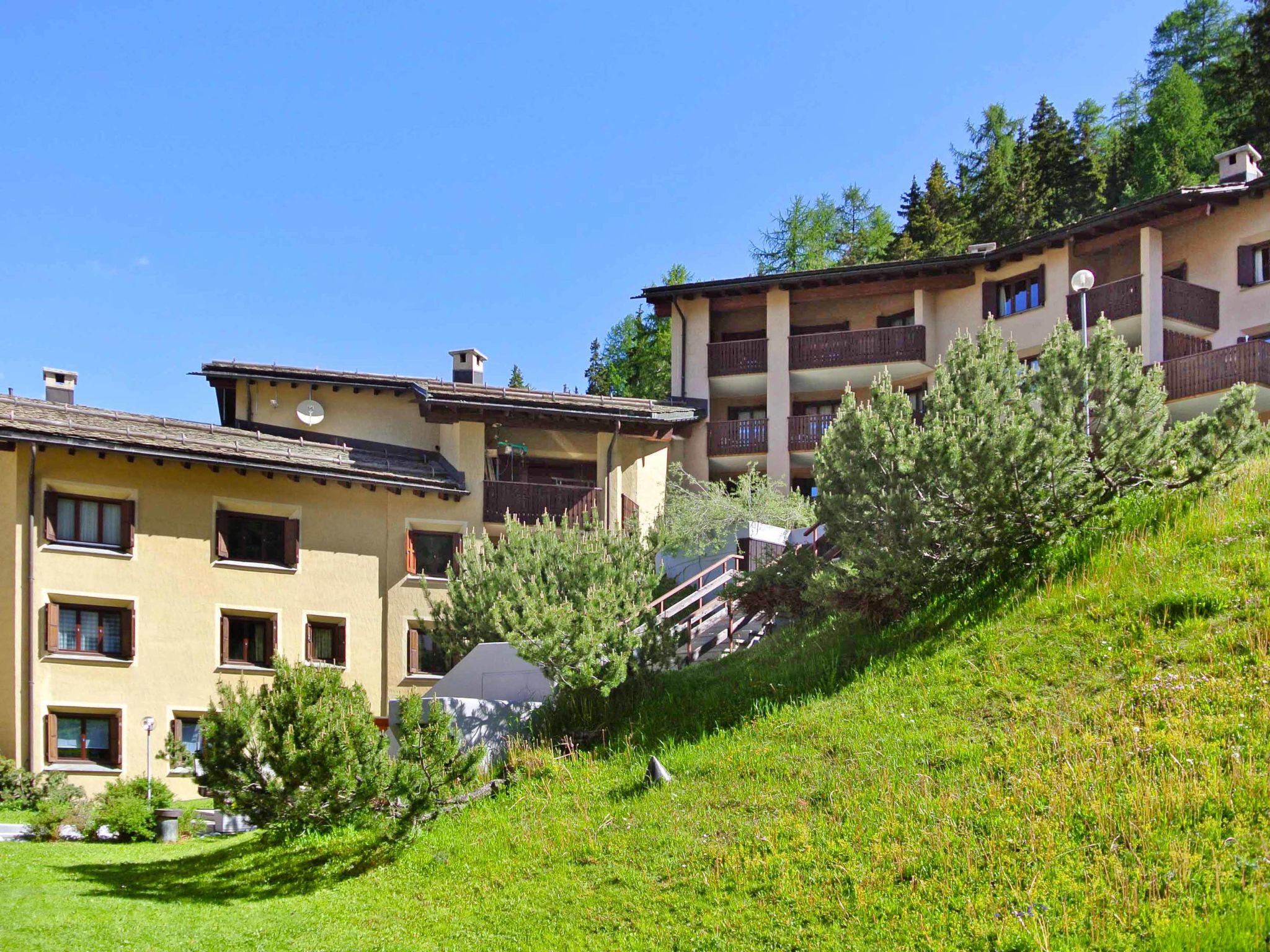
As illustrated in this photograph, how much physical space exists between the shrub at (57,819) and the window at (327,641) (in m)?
6.78

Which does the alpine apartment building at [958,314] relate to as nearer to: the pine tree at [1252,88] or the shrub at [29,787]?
the pine tree at [1252,88]

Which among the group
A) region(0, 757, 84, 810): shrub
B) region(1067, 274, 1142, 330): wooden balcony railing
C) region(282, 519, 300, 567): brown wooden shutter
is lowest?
region(0, 757, 84, 810): shrub

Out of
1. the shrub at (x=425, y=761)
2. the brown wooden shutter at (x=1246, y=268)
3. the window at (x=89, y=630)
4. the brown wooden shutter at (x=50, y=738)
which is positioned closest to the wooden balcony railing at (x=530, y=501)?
the window at (x=89, y=630)

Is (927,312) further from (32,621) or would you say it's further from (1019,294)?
(32,621)

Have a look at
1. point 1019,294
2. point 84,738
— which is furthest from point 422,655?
point 1019,294

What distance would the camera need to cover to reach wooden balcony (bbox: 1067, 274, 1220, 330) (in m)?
33.3

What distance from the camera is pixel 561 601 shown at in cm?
2114

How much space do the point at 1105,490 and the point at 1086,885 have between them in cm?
874

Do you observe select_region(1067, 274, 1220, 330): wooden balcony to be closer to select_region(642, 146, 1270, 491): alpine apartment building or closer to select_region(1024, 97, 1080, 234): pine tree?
select_region(642, 146, 1270, 491): alpine apartment building

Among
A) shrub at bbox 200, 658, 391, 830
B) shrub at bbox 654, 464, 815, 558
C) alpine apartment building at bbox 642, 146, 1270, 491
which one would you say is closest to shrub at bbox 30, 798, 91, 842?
shrub at bbox 200, 658, 391, 830

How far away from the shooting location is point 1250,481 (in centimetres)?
1720

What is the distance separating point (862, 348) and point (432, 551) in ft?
48.1

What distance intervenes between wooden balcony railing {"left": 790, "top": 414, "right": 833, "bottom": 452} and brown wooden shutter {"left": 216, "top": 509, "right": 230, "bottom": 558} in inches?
661

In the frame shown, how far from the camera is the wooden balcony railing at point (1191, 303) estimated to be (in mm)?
33312
